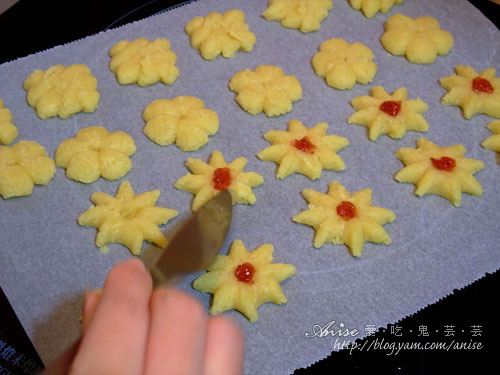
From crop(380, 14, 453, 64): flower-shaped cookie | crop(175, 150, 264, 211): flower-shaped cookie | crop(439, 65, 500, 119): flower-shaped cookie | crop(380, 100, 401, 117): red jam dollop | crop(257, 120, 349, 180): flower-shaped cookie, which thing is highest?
crop(380, 14, 453, 64): flower-shaped cookie

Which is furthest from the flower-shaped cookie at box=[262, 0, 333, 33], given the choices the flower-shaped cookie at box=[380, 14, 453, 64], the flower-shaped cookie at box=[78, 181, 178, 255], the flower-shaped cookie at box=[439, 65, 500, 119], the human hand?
the human hand

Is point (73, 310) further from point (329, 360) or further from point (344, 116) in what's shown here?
point (344, 116)

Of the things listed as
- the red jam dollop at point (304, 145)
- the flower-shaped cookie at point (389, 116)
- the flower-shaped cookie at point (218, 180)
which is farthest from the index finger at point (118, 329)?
the flower-shaped cookie at point (389, 116)

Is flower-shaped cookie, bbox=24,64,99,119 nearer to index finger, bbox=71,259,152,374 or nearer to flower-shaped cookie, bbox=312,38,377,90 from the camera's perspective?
flower-shaped cookie, bbox=312,38,377,90

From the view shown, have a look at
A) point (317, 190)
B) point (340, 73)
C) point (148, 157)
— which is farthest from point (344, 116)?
point (148, 157)

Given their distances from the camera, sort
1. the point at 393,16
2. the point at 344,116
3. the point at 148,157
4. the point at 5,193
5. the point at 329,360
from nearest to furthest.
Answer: the point at 329,360 < the point at 5,193 < the point at 148,157 < the point at 344,116 < the point at 393,16

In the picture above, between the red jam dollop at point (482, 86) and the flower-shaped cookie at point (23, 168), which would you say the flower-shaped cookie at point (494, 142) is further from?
the flower-shaped cookie at point (23, 168)
